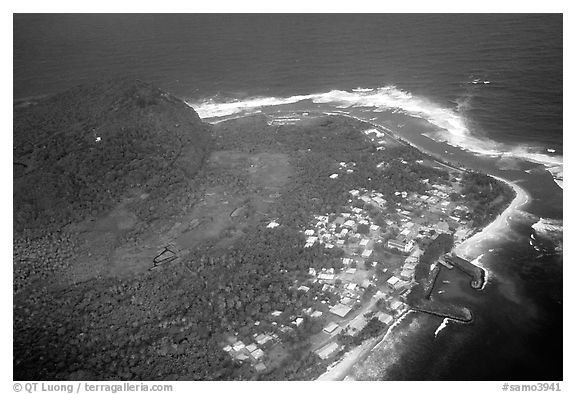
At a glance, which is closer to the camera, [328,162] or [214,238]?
[214,238]

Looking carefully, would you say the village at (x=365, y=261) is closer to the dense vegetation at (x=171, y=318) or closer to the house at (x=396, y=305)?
the house at (x=396, y=305)

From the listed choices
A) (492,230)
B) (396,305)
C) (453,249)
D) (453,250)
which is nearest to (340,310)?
(396,305)

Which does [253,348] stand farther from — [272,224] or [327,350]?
[272,224]

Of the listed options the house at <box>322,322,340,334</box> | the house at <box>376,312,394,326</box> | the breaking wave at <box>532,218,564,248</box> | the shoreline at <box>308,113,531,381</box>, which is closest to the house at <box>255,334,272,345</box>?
the house at <box>322,322,340,334</box>

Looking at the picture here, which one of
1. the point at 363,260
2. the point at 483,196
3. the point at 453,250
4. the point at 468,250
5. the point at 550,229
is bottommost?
the point at 468,250

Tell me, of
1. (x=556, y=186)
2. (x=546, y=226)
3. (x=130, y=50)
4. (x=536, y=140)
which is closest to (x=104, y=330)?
(x=546, y=226)
